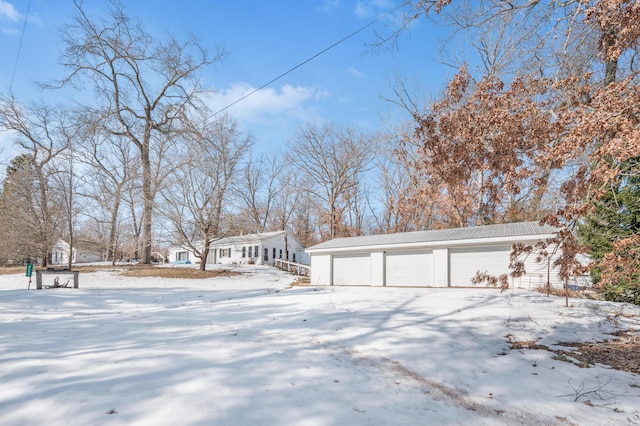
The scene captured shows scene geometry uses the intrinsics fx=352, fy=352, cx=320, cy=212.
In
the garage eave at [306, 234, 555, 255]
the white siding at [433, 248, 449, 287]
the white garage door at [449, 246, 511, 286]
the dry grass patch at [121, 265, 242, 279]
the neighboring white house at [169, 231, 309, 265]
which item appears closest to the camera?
the garage eave at [306, 234, 555, 255]

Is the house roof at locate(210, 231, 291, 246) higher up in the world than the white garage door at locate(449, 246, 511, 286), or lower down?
higher up

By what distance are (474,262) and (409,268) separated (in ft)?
10.2

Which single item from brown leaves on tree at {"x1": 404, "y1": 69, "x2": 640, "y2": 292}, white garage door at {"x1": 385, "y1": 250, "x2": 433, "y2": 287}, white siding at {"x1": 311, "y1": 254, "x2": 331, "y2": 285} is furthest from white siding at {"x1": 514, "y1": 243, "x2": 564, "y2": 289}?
white siding at {"x1": 311, "y1": 254, "x2": 331, "y2": 285}

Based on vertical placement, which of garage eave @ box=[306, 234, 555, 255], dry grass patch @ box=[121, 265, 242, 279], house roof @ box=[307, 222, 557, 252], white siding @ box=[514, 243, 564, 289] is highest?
house roof @ box=[307, 222, 557, 252]

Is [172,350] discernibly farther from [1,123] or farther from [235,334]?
[1,123]

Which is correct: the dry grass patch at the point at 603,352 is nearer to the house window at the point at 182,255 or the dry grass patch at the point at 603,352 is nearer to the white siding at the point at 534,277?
the white siding at the point at 534,277

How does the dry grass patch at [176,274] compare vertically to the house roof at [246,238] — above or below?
below

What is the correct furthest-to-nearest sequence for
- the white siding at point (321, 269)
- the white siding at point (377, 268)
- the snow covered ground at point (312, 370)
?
1. the white siding at point (321, 269)
2. the white siding at point (377, 268)
3. the snow covered ground at point (312, 370)

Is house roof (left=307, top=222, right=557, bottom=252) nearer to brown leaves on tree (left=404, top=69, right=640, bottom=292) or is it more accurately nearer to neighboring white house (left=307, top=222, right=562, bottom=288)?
neighboring white house (left=307, top=222, right=562, bottom=288)

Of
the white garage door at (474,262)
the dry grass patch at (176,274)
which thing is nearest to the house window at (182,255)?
the dry grass patch at (176,274)

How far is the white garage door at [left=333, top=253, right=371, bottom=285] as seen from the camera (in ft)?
62.8

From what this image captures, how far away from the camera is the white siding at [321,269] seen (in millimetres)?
20219

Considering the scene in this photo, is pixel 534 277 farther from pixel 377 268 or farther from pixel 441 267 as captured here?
pixel 377 268

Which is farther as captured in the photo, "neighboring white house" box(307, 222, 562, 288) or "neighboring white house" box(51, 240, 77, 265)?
"neighboring white house" box(51, 240, 77, 265)
